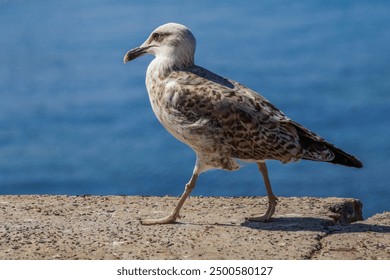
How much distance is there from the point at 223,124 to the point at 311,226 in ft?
5.21

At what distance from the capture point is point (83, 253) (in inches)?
448

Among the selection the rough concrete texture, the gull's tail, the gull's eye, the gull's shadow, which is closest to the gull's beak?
Result: the gull's eye

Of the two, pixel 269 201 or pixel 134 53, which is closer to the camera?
pixel 269 201

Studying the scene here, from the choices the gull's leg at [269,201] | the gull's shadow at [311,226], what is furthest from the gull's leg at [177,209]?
the gull's leg at [269,201]

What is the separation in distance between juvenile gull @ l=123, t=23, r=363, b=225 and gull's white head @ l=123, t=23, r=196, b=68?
0.16 ft

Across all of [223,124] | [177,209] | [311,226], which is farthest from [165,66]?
[311,226]

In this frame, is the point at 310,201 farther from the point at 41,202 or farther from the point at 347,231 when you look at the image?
the point at 41,202

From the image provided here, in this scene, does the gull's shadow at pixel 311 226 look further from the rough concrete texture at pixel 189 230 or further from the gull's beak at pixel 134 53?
the gull's beak at pixel 134 53

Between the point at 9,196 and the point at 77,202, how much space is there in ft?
3.43

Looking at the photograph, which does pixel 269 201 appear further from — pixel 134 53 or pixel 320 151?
pixel 134 53

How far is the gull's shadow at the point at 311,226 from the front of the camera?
12430 mm

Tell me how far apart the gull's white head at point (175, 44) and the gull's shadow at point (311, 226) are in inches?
76.6

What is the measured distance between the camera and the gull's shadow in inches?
489

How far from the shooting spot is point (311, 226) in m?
12.6
